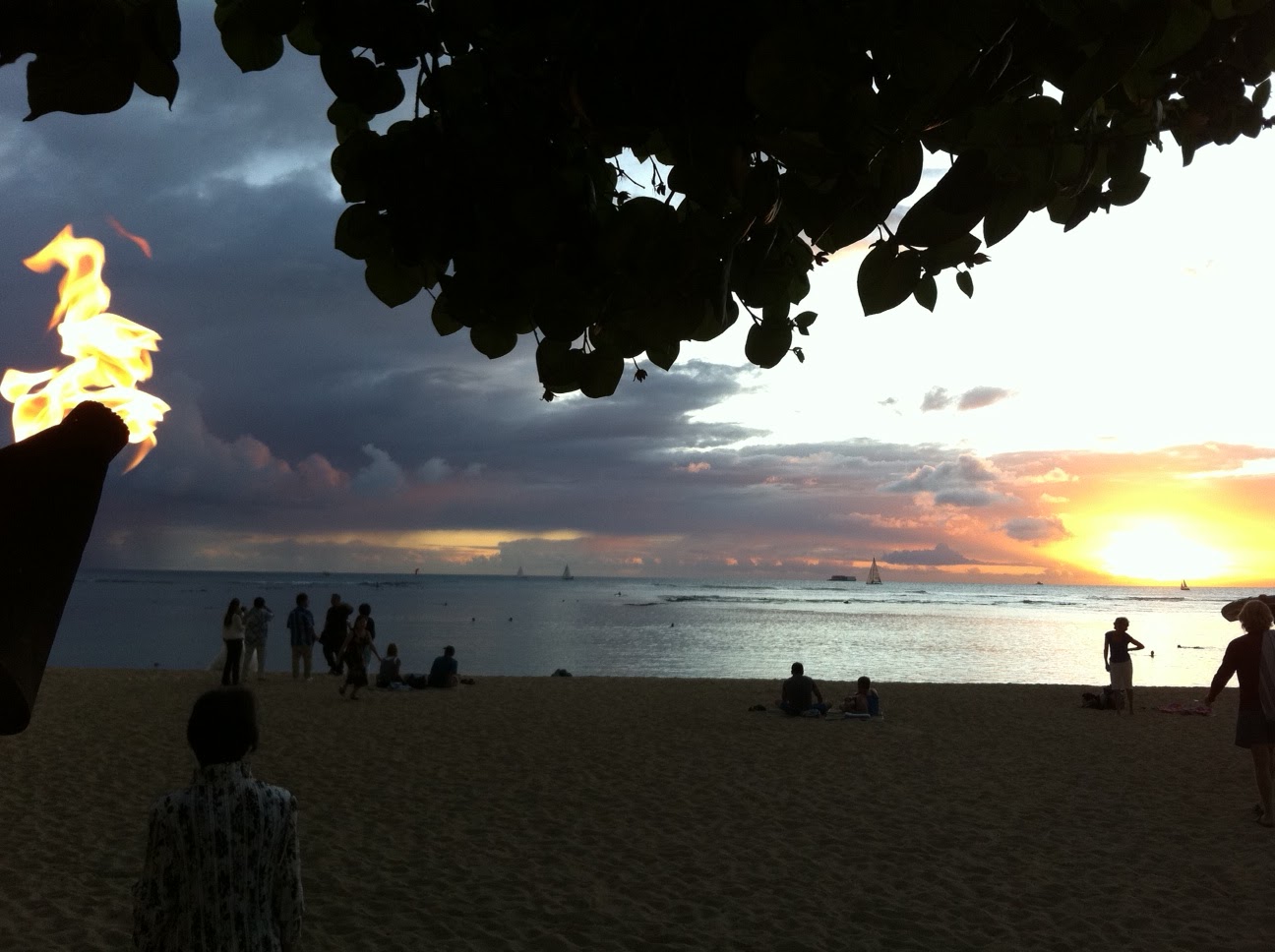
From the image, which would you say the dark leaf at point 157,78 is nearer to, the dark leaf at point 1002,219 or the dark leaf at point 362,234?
the dark leaf at point 362,234

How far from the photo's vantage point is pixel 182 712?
15.7 meters

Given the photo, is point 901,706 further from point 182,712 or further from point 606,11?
point 606,11

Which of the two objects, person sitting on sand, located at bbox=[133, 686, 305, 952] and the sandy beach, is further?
the sandy beach

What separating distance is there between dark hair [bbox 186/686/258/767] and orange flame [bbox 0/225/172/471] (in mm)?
1078

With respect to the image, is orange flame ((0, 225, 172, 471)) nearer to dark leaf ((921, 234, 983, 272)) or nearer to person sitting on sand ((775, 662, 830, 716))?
dark leaf ((921, 234, 983, 272))

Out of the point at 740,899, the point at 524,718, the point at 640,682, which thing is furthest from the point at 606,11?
the point at 640,682

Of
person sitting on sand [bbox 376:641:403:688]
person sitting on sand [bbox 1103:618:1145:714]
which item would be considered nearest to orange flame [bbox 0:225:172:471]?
person sitting on sand [bbox 1103:618:1145:714]

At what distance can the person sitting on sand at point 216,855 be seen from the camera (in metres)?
2.94

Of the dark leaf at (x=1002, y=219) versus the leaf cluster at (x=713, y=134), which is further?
the dark leaf at (x=1002, y=219)

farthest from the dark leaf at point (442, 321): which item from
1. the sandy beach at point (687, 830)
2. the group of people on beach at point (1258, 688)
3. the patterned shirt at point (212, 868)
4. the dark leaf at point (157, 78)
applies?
the group of people on beach at point (1258, 688)

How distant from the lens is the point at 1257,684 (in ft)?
27.7

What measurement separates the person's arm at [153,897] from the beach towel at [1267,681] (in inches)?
354

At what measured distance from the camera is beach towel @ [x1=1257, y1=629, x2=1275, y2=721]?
329 inches

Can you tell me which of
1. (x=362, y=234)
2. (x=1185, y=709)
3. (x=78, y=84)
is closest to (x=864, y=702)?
(x=1185, y=709)
